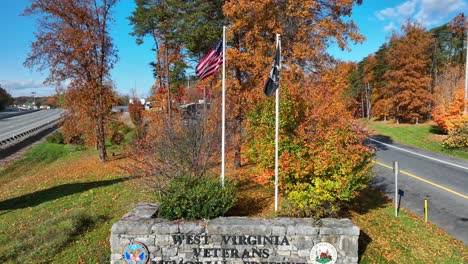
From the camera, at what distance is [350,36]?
14.9m

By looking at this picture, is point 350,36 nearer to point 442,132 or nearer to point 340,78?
point 340,78

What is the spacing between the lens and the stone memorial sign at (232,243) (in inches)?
270

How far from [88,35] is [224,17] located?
9.20 m

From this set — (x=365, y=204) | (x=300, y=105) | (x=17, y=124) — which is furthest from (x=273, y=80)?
(x=17, y=124)

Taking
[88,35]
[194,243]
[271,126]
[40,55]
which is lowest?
[194,243]

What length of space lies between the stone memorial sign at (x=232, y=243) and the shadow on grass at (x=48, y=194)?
8.12 meters

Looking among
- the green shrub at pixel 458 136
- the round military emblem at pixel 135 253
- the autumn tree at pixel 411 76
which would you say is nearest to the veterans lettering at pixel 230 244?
the round military emblem at pixel 135 253

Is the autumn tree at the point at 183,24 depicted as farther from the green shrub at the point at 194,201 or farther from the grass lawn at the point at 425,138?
the grass lawn at the point at 425,138

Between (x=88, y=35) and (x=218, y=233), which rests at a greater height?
(x=88, y=35)

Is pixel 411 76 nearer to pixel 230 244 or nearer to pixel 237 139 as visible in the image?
pixel 237 139

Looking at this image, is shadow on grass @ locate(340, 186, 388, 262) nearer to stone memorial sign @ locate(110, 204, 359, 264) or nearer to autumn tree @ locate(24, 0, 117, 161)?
stone memorial sign @ locate(110, 204, 359, 264)

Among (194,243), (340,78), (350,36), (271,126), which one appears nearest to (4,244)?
(194,243)

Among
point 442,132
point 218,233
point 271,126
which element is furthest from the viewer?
point 442,132

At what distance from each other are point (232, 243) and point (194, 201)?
1.28 meters
